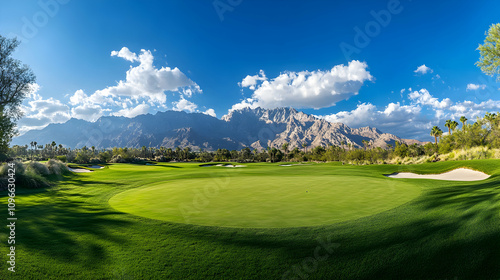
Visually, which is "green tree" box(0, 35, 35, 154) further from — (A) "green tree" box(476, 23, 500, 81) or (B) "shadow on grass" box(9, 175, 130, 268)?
(A) "green tree" box(476, 23, 500, 81)

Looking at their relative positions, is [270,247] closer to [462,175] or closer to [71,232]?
[71,232]

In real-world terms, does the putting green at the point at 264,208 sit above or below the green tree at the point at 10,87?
below

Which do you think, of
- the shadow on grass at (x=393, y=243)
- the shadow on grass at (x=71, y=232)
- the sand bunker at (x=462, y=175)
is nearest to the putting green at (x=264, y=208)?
the shadow on grass at (x=393, y=243)

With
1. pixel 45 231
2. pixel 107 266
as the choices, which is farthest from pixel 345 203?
pixel 45 231

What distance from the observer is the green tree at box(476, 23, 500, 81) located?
16.7 meters

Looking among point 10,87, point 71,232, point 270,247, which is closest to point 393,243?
point 270,247

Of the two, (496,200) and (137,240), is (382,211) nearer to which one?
(496,200)

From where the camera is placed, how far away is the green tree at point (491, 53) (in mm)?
16719

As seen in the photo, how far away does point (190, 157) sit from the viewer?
138 meters

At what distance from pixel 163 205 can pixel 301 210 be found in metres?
5.36

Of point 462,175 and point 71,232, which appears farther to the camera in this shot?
point 462,175

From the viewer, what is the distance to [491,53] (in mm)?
17344

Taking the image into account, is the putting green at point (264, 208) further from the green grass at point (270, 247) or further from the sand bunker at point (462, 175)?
the sand bunker at point (462, 175)

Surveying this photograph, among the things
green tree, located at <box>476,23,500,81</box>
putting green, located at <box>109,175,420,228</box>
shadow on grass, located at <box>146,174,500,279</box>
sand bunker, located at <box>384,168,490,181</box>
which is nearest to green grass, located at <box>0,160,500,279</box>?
shadow on grass, located at <box>146,174,500,279</box>
